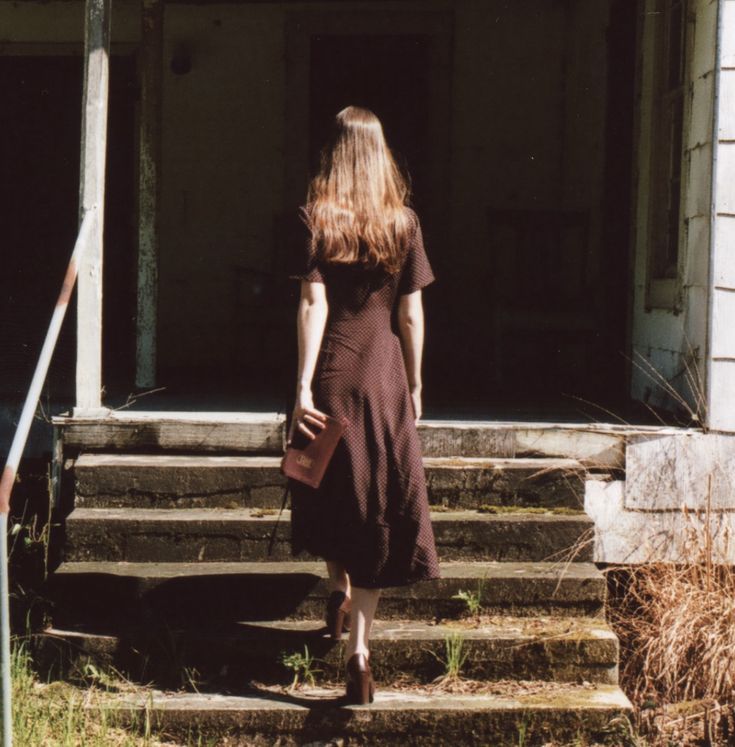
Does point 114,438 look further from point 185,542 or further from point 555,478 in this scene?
point 555,478

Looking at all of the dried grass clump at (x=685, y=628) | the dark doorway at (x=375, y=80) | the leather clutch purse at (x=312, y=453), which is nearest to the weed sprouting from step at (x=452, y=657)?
the dried grass clump at (x=685, y=628)

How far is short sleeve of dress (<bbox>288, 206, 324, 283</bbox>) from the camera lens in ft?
11.6

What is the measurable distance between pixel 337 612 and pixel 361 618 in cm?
26

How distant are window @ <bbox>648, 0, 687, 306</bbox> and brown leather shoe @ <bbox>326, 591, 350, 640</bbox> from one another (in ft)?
8.62

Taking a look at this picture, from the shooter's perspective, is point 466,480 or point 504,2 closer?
point 466,480

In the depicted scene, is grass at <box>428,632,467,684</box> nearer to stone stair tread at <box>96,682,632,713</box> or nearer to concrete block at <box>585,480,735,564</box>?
stone stair tread at <box>96,682,632,713</box>

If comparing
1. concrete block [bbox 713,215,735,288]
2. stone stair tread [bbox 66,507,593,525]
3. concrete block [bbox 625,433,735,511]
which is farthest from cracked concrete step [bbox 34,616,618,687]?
concrete block [bbox 713,215,735,288]

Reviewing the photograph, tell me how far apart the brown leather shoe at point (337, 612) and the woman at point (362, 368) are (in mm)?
138

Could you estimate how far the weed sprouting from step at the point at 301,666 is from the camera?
3867mm

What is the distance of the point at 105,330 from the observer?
8.41m

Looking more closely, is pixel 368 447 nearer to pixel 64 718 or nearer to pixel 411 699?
pixel 411 699

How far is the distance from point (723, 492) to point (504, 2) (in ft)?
15.2

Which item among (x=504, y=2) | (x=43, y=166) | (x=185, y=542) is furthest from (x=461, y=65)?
(x=185, y=542)

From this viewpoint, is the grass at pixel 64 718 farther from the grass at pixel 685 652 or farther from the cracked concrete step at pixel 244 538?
the grass at pixel 685 652
